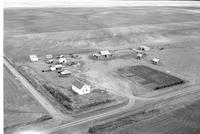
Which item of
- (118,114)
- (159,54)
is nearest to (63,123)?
(118,114)

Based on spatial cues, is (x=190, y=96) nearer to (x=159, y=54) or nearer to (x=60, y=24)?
(x=159, y=54)

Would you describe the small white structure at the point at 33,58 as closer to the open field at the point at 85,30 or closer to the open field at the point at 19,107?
the open field at the point at 85,30

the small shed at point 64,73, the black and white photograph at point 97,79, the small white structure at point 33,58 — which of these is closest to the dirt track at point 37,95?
the black and white photograph at point 97,79

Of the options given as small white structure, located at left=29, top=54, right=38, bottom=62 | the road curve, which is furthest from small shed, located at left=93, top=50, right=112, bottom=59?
the road curve

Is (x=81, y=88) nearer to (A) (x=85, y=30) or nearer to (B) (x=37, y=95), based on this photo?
(B) (x=37, y=95)

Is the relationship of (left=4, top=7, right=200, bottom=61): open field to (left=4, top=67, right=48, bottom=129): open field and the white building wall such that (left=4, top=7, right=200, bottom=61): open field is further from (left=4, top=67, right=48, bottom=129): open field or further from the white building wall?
the white building wall
